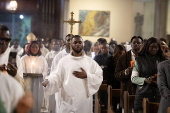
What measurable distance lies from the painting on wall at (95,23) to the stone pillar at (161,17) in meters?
2.68

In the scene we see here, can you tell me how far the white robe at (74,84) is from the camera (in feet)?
21.3

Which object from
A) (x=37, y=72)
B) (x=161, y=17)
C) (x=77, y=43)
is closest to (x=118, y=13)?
(x=161, y=17)

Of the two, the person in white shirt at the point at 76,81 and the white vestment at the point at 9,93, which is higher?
the white vestment at the point at 9,93

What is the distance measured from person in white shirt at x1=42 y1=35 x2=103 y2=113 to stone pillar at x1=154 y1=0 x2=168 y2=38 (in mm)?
11533

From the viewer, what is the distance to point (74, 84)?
6500 millimetres

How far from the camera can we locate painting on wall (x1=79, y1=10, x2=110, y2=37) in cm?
1923

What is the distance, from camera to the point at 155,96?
600cm

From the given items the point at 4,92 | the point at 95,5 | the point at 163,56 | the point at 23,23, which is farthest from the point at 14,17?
the point at 4,92

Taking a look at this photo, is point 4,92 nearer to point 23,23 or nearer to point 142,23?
point 142,23

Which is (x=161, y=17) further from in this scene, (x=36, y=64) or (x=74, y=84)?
(x=74, y=84)

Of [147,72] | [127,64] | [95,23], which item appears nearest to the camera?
[147,72]

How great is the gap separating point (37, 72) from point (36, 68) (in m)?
0.11

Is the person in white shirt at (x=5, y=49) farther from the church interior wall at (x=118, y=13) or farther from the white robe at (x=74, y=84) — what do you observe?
the church interior wall at (x=118, y=13)

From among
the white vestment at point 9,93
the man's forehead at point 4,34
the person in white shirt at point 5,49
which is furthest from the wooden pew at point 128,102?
the white vestment at point 9,93
